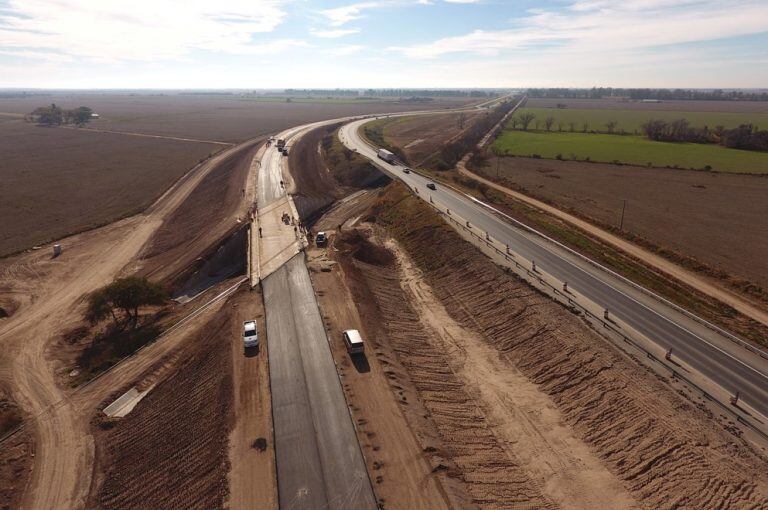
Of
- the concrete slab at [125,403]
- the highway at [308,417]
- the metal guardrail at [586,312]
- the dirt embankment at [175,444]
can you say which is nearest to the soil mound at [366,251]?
the metal guardrail at [586,312]

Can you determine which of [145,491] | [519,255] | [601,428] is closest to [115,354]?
[145,491]

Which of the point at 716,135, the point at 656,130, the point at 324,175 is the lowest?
the point at 324,175

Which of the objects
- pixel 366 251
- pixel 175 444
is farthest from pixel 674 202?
pixel 175 444

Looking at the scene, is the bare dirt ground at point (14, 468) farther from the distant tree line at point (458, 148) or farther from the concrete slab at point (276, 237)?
the distant tree line at point (458, 148)

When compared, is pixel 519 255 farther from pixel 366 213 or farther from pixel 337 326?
pixel 366 213

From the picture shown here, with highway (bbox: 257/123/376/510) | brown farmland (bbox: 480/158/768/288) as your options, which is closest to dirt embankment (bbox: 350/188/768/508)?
highway (bbox: 257/123/376/510)

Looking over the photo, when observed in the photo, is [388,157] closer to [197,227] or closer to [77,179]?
[197,227]

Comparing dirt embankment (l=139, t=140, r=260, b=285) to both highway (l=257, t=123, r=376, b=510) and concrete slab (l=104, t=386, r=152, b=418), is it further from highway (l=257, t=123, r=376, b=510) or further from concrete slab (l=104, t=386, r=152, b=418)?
concrete slab (l=104, t=386, r=152, b=418)
